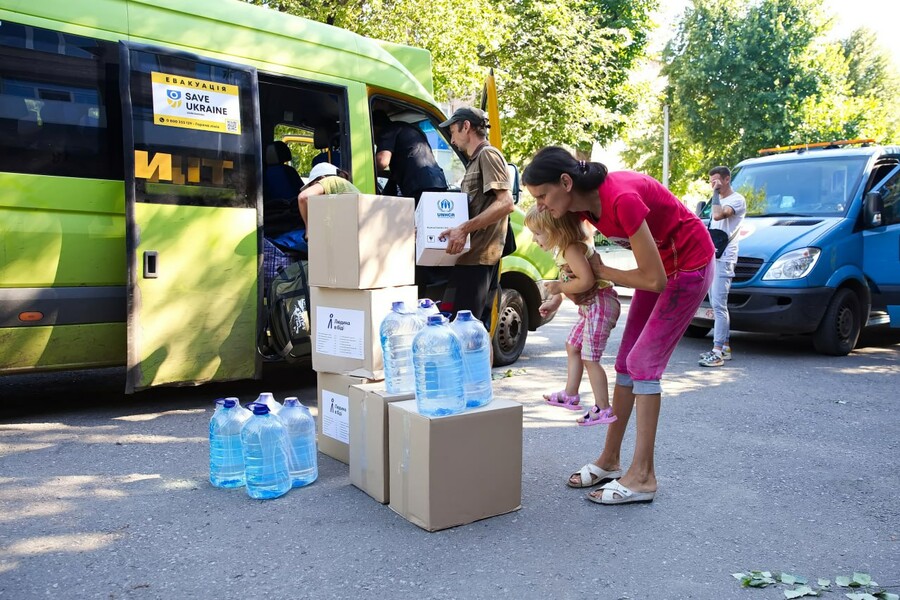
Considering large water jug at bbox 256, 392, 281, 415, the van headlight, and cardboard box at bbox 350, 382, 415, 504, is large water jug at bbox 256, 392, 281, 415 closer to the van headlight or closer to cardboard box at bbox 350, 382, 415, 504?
cardboard box at bbox 350, 382, 415, 504

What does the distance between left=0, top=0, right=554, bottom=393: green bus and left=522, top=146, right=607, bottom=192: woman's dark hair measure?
8.50 feet

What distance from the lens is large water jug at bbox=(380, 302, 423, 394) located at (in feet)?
12.4

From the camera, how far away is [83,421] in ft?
16.6

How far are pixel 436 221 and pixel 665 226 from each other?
1621 millimetres

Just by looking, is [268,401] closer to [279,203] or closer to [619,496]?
[619,496]

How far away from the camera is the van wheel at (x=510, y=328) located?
702 centimetres

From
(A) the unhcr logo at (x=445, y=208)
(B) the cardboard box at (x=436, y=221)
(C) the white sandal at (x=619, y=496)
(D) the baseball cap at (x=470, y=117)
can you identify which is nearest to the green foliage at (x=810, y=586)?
(C) the white sandal at (x=619, y=496)

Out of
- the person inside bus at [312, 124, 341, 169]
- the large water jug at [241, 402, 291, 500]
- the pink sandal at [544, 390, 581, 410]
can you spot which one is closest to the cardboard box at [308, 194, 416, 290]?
the large water jug at [241, 402, 291, 500]

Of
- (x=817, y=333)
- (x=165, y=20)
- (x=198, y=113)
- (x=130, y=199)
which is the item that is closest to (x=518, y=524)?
(x=130, y=199)

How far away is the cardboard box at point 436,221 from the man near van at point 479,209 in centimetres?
12

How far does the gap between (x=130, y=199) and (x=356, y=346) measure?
1.75 m

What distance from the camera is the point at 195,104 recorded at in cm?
507

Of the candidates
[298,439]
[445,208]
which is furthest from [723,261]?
[298,439]

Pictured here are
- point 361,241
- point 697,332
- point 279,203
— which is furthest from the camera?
point 697,332
